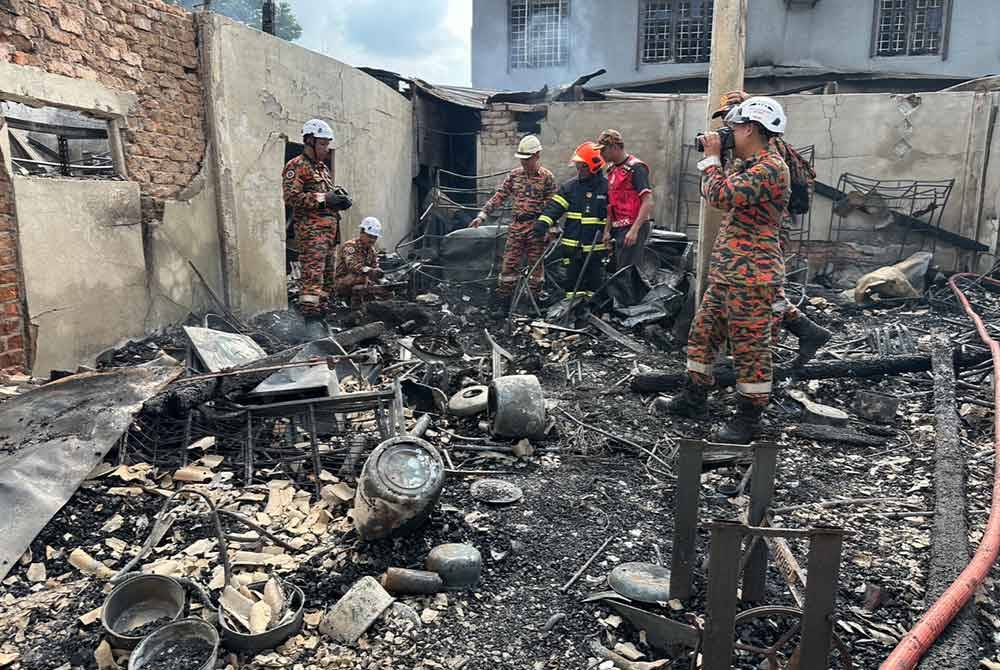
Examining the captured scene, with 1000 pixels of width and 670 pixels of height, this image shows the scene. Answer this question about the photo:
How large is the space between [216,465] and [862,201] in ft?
34.2

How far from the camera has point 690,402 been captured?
15.5 feet

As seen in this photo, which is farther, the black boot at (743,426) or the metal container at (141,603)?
the black boot at (743,426)

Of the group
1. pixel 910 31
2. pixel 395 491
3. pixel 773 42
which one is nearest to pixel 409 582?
pixel 395 491

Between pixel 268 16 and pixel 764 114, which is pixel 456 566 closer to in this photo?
pixel 764 114

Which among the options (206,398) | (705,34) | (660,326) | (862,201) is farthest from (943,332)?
(705,34)

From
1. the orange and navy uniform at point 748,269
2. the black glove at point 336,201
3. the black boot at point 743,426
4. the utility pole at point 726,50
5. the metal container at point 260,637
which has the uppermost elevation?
the utility pole at point 726,50

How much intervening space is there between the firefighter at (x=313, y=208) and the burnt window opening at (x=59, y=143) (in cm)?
160

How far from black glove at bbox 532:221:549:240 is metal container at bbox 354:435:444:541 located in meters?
4.74

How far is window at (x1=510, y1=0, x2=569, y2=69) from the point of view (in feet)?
58.5

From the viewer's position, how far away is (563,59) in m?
17.9

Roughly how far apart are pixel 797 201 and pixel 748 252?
2.46ft

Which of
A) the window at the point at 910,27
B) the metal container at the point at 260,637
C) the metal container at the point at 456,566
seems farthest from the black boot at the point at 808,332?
the window at the point at 910,27

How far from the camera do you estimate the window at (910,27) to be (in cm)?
1555

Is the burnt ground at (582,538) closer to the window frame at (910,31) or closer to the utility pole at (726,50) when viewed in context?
the utility pole at (726,50)
